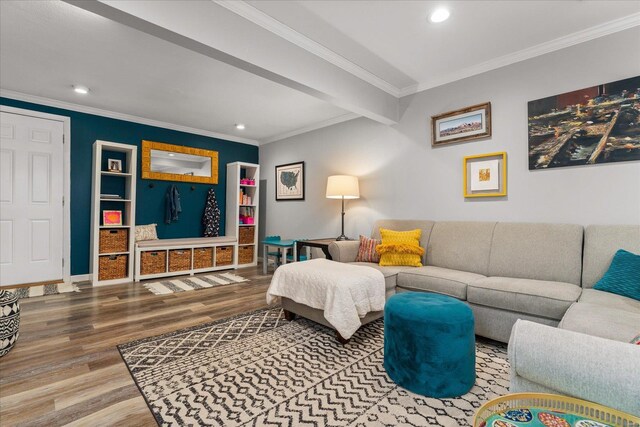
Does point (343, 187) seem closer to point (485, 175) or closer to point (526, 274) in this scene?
point (485, 175)

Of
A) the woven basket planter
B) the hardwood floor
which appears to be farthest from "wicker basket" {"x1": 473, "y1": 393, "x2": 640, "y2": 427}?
the woven basket planter

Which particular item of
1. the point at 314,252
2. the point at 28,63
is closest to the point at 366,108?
the point at 314,252

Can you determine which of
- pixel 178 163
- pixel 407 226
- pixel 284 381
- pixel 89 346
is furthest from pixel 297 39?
pixel 178 163

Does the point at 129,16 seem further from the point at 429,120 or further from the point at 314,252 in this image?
the point at 314,252

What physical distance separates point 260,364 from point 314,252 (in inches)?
101

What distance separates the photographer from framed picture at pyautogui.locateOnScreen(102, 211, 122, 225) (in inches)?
177

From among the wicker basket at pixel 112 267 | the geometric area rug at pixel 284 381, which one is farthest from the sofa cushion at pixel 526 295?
the wicker basket at pixel 112 267

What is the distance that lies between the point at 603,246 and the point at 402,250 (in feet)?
5.28

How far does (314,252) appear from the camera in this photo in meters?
4.64

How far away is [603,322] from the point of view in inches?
63.9

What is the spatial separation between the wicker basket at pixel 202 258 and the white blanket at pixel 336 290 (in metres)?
A: 2.71

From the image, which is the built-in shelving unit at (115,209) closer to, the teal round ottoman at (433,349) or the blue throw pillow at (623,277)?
the teal round ottoman at (433,349)

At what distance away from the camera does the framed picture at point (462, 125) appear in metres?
3.30

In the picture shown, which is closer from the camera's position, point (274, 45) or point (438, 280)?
point (274, 45)
